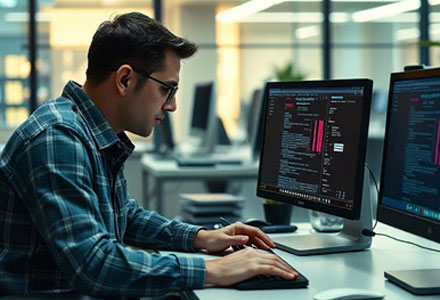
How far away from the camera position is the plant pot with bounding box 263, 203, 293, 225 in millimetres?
2264

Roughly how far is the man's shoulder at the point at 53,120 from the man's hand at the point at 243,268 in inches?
15.6

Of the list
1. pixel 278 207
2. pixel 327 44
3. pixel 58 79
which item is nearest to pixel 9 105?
pixel 58 79

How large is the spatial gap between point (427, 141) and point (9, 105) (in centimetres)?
471

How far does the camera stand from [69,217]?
1.31 m

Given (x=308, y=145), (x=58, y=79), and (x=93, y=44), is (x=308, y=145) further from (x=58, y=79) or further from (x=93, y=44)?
(x=58, y=79)

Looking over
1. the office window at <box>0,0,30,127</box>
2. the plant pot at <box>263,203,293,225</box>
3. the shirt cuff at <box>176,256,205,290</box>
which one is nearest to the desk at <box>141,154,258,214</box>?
the plant pot at <box>263,203,293,225</box>

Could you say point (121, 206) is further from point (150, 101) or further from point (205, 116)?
point (205, 116)

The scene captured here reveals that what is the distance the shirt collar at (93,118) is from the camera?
1534 millimetres

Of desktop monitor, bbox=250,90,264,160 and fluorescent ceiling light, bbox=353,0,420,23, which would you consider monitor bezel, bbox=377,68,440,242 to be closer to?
desktop monitor, bbox=250,90,264,160

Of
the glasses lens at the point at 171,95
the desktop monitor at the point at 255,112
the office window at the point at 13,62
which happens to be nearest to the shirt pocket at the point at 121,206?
the glasses lens at the point at 171,95

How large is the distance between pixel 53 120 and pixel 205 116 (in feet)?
10.2

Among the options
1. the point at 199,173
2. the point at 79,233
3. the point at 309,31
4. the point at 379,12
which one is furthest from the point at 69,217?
the point at 379,12

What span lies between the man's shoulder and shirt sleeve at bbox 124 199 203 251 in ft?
1.56

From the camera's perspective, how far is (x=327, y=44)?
Result: 240 inches
